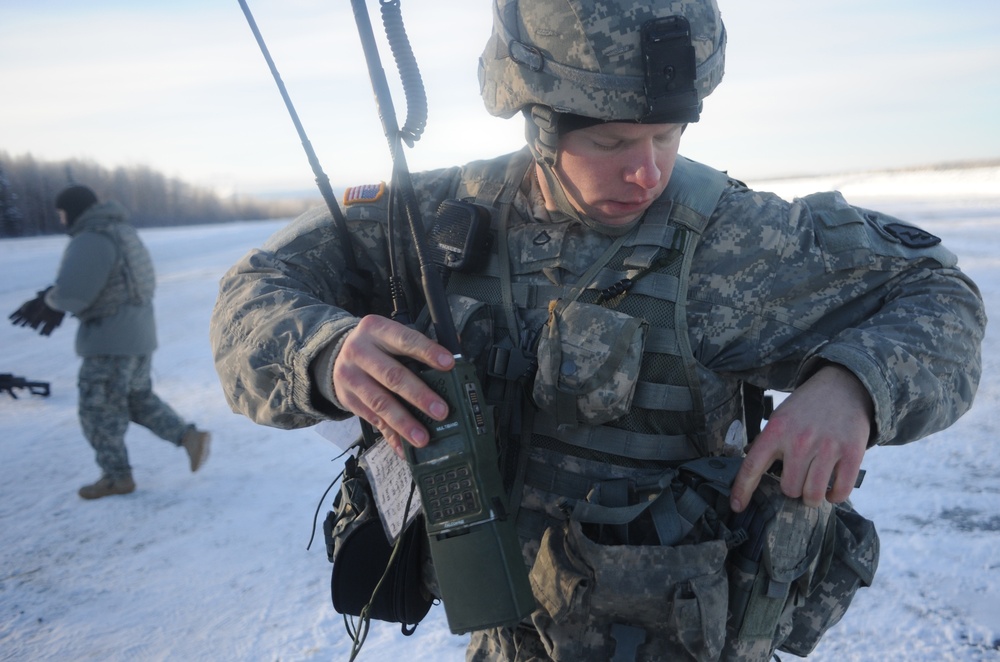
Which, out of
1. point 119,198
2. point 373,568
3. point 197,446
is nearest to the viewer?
point 373,568

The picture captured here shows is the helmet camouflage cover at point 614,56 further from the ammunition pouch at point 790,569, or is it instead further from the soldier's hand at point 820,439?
the ammunition pouch at point 790,569

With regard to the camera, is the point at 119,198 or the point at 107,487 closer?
the point at 107,487

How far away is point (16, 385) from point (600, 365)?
665cm

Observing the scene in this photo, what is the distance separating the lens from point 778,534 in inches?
58.2

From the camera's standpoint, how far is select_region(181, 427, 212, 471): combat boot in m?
5.05

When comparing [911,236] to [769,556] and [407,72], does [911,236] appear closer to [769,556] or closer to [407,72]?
[769,556]

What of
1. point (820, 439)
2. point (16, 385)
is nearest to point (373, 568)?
point (820, 439)

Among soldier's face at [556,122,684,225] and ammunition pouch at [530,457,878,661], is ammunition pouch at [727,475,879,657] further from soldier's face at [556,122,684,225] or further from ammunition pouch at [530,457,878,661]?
soldier's face at [556,122,684,225]

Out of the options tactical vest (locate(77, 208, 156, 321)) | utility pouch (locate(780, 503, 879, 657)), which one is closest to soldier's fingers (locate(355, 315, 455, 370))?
utility pouch (locate(780, 503, 879, 657))

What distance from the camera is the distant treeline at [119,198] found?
4031 cm

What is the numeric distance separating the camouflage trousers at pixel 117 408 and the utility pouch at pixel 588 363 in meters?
4.16

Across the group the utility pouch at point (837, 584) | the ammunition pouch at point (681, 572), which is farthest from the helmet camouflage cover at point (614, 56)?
the utility pouch at point (837, 584)

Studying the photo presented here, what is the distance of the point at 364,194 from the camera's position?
1.90 m

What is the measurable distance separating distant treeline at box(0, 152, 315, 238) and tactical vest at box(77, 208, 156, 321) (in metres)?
35.1
